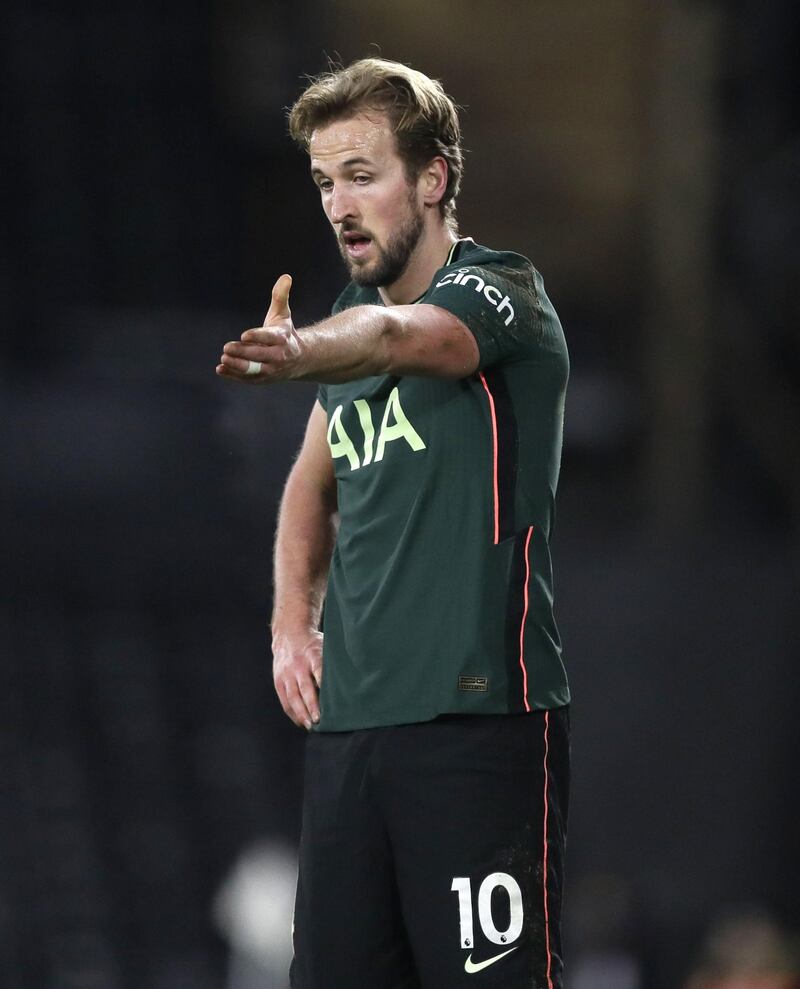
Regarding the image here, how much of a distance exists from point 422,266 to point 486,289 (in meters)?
0.27

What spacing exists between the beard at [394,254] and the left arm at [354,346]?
288mm

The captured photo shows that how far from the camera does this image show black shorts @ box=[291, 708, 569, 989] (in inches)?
105

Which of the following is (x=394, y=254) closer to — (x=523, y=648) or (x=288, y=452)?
(x=523, y=648)

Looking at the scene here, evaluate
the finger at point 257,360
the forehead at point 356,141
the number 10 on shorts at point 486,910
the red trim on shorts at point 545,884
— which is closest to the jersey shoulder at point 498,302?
the forehead at point 356,141

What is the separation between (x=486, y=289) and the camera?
8.98 ft

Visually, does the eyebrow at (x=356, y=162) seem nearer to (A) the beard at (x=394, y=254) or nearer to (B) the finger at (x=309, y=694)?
(A) the beard at (x=394, y=254)

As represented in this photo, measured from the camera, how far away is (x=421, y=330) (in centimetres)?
260

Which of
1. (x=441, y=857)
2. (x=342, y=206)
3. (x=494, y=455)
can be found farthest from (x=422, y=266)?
(x=441, y=857)

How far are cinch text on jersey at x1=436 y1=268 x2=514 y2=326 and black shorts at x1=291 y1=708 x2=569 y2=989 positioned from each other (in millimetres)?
671

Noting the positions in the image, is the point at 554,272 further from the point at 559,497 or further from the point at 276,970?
the point at 276,970

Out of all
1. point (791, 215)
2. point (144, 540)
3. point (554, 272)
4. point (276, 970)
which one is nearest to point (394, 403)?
point (276, 970)

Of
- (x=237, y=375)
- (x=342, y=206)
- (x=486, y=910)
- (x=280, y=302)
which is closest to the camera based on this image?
(x=237, y=375)

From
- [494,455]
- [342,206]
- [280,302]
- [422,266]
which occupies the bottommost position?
[494,455]

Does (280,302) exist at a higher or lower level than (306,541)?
higher
